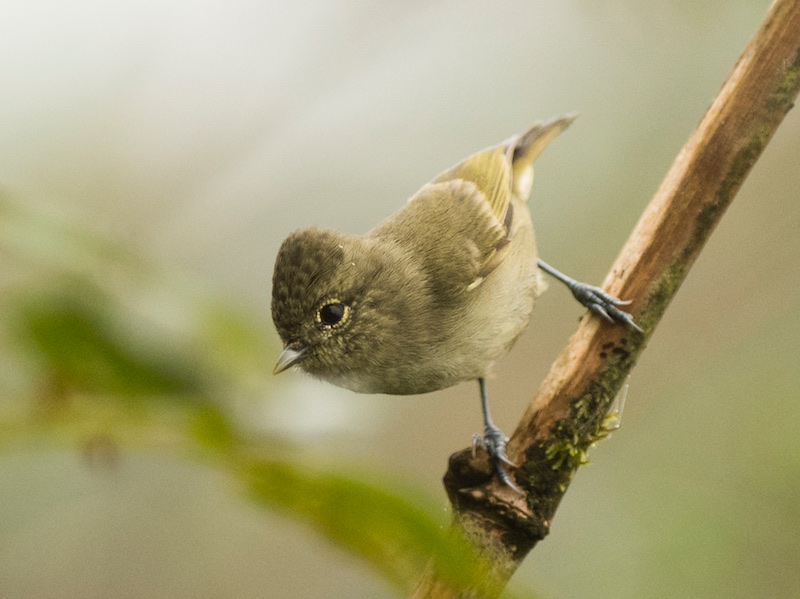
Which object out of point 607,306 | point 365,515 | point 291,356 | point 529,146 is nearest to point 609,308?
point 607,306

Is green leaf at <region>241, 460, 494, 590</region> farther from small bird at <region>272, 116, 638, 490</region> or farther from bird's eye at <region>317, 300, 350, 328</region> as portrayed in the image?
bird's eye at <region>317, 300, 350, 328</region>

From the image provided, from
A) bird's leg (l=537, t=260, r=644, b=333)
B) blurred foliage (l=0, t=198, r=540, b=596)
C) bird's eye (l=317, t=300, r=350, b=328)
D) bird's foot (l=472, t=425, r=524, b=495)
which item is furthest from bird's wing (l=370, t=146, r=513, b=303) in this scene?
blurred foliage (l=0, t=198, r=540, b=596)

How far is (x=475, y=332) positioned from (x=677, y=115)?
2.75m

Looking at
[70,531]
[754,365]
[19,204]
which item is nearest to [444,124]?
[754,365]

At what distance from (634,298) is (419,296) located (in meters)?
0.78

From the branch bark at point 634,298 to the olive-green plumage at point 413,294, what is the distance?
444 mm

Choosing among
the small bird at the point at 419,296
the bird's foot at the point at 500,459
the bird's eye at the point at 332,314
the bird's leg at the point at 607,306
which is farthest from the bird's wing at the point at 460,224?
the bird's foot at the point at 500,459

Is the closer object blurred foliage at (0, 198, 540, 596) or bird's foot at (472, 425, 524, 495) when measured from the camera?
blurred foliage at (0, 198, 540, 596)

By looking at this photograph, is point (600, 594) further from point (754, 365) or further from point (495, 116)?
point (495, 116)

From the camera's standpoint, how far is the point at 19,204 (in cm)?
79

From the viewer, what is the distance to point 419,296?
115 inches

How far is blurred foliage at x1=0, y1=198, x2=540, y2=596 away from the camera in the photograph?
0.54 metres

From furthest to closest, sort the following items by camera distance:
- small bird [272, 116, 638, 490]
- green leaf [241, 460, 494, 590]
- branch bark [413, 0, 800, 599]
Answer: small bird [272, 116, 638, 490], branch bark [413, 0, 800, 599], green leaf [241, 460, 494, 590]

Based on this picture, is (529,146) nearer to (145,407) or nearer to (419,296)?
(419,296)
